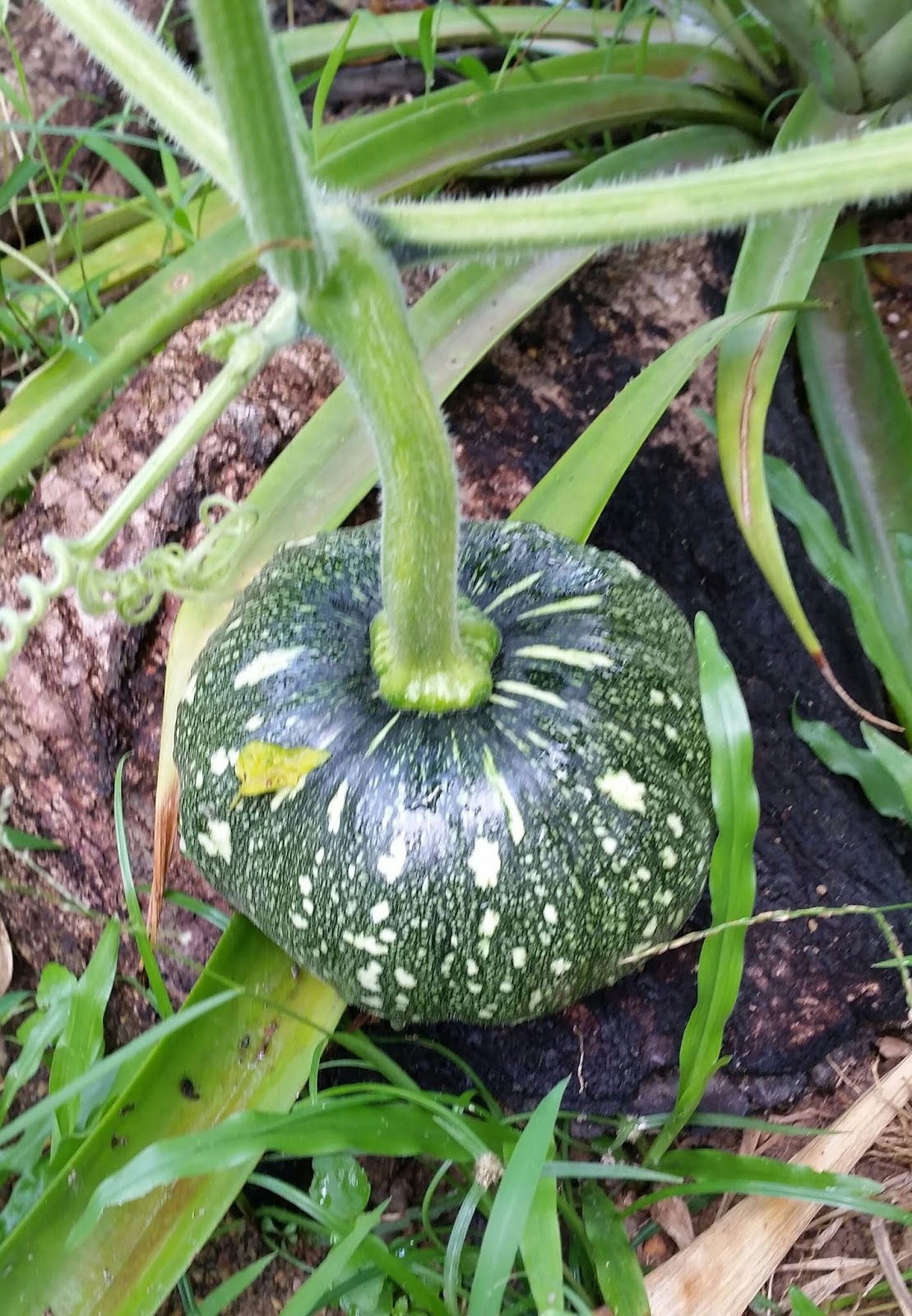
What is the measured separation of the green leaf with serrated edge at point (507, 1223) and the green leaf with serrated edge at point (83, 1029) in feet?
1.35

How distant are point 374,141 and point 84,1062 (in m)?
1.13

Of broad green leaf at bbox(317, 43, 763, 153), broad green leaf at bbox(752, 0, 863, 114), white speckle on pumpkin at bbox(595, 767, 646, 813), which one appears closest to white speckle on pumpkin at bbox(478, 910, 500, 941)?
white speckle on pumpkin at bbox(595, 767, 646, 813)

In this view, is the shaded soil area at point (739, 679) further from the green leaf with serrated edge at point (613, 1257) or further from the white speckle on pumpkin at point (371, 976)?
the white speckle on pumpkin at point (371, 976)

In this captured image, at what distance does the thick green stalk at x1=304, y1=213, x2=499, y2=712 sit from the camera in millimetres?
582

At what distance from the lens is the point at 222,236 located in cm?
123

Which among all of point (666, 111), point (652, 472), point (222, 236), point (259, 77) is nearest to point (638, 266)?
point (666, 111)

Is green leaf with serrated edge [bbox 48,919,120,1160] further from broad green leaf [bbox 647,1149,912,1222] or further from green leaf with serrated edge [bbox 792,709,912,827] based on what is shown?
green leaf with serrated edge [bbox 792,709,912,827]

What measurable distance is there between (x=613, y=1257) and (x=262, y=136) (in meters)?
0.97

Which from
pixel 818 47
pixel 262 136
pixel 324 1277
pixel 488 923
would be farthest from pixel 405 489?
pixel 818 47

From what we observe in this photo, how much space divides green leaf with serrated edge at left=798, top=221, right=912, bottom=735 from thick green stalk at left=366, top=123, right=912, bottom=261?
1.87 ft

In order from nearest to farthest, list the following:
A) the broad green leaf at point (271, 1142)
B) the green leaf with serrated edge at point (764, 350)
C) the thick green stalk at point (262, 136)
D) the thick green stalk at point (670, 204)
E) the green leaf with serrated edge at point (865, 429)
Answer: the thick green stalk at point (262, 136) < the thick green stalk at point (670, 204) < the broad green leaf at point (271, 1142) < the green leaf with serrated edge at point (764, 350) < the green leaf with serrated edge at point (865, 429)

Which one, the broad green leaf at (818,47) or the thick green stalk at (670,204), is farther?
the broad green leaf at (818,47)

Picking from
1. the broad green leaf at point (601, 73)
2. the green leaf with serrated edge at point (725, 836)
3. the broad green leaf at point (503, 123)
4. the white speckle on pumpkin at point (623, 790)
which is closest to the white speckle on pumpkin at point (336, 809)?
the white speckle on pumpkin at point (623, 790)

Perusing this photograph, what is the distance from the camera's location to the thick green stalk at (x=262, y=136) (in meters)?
0.45
